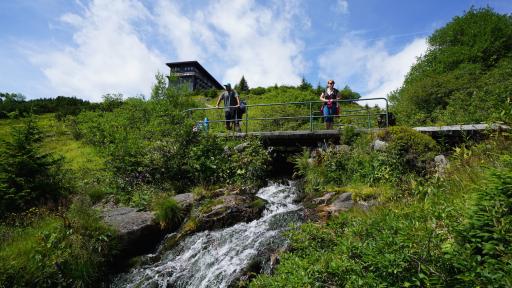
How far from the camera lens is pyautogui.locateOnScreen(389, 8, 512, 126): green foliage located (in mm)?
18516

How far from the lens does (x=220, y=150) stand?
501 inches

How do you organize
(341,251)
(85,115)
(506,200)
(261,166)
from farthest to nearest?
(85,115), (261,166), (341,251), (506,200)

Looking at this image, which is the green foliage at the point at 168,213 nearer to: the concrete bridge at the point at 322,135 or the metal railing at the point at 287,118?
the metal railing at the point at 287,118

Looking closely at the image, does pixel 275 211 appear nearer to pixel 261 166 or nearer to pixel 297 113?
pixel 261 166

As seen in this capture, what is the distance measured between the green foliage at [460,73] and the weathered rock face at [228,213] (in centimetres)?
1139

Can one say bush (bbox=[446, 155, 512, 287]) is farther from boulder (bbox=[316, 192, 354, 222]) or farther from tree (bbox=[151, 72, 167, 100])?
tree (bbox=[151, 72, 167, 100])

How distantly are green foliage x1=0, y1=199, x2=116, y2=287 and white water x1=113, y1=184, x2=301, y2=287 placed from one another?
698 millimetres

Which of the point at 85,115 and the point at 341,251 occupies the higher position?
the point at 85,115

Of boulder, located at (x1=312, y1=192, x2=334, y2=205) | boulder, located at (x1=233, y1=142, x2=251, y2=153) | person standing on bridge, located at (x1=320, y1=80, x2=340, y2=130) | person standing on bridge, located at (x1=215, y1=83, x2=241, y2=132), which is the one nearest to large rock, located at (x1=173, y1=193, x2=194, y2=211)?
boulder, located at (x1=233, y1=142, x2=251, y2=153)

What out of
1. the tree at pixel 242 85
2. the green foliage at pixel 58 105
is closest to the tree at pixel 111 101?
the green foliage at pixel 58 105

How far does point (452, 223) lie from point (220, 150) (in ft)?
31.7

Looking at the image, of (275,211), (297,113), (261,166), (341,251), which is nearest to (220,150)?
(261,166)

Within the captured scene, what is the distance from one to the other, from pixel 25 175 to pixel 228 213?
19.6 feet

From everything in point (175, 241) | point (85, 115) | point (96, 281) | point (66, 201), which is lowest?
point (96, 281)
